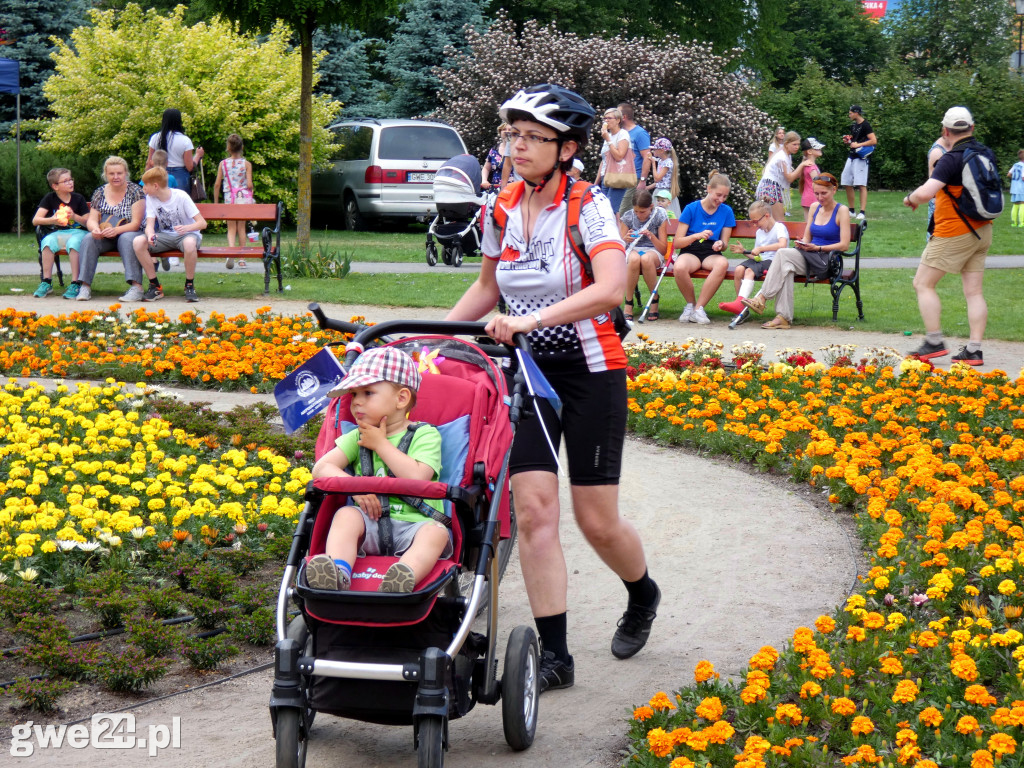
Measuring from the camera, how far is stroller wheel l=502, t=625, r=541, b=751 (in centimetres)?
375

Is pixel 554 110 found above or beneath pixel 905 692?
above

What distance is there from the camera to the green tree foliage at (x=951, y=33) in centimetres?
6388

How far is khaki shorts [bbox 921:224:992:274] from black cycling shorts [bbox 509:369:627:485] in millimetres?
6519

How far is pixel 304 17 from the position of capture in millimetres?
15773

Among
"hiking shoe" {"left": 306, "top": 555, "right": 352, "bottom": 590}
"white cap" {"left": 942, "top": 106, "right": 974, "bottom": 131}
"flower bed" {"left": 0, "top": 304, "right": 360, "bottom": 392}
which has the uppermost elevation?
"white cap" {"left": 942, "top": 106, "right": 974, "bottom": 131}

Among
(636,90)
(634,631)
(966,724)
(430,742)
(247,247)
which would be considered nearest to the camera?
(430,742)

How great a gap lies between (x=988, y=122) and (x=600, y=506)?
42.4 m

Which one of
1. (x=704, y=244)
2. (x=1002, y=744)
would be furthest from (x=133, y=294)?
(x=1002, y=744)

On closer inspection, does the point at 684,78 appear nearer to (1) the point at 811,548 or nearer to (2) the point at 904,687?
(1) the point at 811,548

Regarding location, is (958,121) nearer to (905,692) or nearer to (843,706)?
(905,692)

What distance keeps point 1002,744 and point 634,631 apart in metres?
1.56

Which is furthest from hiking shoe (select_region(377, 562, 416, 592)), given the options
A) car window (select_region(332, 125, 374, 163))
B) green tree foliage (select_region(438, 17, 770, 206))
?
green tree foliage (select_region(438, 17, 770, 206))

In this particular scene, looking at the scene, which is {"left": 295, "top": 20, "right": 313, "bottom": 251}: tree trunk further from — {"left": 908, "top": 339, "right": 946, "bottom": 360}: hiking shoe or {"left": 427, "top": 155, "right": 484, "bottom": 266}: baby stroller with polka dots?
{"left": 908, "top": 339, "right": 946, "bottom": 360}: hiking shoe

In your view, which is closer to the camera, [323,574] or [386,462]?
[323,574]
